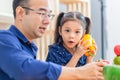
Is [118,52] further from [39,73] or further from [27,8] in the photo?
[27,8]

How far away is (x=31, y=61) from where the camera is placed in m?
0.66

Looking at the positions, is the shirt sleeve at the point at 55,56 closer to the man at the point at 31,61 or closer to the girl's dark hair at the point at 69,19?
the girl's dark hair at the point at 69,19

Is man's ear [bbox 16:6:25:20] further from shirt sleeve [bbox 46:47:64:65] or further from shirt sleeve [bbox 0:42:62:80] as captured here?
shirt sleeve [bbox 46:47:64:65]

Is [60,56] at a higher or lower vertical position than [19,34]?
lower

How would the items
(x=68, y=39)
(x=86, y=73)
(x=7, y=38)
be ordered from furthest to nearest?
1. (x=68, y=39)
2. (x=7, y=38)
3. (x=86, y=73)

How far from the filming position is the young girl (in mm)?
1265

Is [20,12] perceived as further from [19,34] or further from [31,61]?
[31,61]

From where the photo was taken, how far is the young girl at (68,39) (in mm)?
1265

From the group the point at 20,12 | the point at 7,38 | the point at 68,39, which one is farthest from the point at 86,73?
the point at 68,39

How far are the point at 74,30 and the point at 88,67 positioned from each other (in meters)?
0.66

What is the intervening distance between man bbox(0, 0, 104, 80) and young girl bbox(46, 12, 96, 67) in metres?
0.36

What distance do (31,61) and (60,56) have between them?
0.66 m

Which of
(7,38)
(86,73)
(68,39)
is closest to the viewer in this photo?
(86,73)

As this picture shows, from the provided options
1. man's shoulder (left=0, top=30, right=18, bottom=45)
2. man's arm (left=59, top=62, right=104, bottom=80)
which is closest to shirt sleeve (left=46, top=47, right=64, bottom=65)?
man's shoulder (left=0, top=30, right=18, bottom=45)
